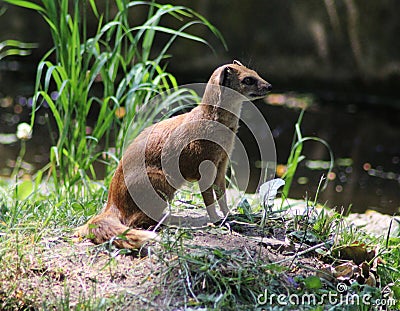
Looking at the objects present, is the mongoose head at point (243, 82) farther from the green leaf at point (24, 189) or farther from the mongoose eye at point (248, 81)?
the green leaf at point (24, 189)

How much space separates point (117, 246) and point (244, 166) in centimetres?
258

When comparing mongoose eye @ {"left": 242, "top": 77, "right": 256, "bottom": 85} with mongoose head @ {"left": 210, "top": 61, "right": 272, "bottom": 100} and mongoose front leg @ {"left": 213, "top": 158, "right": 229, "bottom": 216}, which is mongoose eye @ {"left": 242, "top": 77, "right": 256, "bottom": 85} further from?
mongoose front leg @ {"left": 213, "top": 158, "right": 229, "bottom": 216}

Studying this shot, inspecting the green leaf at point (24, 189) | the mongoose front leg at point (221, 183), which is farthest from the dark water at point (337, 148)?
the mongoose front leg at point (221, 183)

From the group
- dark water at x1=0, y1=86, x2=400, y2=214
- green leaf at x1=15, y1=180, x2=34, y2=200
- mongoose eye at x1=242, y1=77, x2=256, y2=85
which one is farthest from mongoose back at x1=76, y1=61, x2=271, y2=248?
dark water at x1=0, y1=86, x2=400, y2=214

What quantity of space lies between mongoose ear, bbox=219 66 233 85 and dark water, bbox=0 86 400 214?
219cm

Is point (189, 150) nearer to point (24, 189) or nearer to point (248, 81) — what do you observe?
point (248, 81)

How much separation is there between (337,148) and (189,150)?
151 inches

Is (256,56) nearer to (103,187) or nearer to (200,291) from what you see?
(103,187)

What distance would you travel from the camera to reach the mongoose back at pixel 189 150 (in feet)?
9.46

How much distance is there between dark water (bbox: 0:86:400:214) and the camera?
17.8 ft

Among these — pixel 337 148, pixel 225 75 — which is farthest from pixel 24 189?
pixel 337 148

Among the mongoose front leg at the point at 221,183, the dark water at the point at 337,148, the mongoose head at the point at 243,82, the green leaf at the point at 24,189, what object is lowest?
the dark water at the point at 337,148

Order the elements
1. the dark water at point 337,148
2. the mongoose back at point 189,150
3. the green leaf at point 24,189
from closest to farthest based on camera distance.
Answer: the mongoose back at point 189,150
the green leaf at point 24,189
the dark water at point 337,148

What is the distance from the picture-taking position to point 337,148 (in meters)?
6.48
